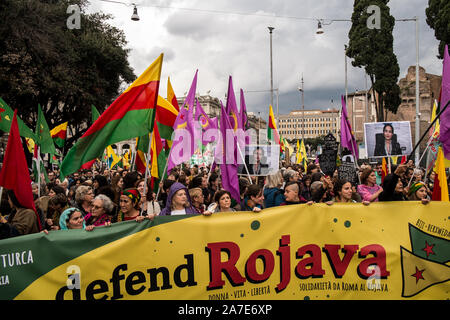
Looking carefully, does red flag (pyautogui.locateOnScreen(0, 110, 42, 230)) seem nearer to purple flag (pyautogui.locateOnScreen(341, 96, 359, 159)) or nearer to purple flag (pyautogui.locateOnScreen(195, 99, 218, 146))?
purple flag (pyautogui.locateOnScreen(341, 96, 359, 159))

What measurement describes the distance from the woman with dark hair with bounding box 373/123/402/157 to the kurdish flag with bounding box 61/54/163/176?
542 centimetres

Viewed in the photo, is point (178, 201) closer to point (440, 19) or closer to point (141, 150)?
point (141, 150)

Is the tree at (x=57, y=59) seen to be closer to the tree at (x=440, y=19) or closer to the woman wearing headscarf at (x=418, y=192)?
the woman wearing headscarf at (x=418, y=192)

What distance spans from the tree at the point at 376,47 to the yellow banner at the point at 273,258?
29.8 metres

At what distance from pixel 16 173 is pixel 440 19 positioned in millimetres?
26704

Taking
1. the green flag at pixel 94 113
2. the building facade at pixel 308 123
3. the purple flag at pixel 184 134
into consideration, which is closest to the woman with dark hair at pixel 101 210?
the purple flag at pixel 184 134

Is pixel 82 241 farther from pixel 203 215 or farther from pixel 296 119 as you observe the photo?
pixel 296 119

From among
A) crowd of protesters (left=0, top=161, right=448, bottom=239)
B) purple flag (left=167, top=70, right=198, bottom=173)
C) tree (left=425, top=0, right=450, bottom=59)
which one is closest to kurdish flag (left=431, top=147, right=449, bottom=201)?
crowd of protesters (left=0, top=161, right=448, bottom=239)

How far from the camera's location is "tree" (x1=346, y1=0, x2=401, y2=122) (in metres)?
30.4

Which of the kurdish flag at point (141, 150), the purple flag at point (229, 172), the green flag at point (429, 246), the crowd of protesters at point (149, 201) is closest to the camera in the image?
the green flag at point (429, 246)

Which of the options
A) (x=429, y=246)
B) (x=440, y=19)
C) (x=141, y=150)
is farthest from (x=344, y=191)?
(x=440, y=19)

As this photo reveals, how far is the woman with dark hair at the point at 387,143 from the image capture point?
8125mm

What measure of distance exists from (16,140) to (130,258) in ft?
6.14

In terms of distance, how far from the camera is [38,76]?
70.1ft
